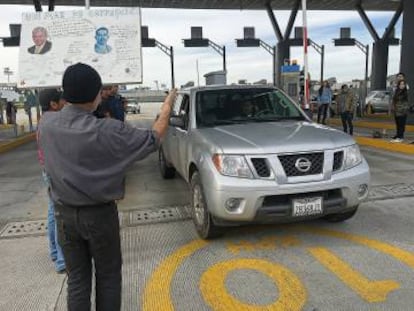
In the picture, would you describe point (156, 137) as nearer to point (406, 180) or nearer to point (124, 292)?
point (124, 292)

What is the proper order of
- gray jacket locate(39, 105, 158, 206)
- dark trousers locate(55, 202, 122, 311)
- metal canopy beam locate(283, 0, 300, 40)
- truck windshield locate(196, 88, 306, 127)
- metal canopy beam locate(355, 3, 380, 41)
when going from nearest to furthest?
gray jacket locate(39, 105, 158, 206)
dark trousers locate(55, 202, 122, 311)
truck windshield locate(196, 88, 306, 127)
metal canopy beam locate(283, 0, 300, 40)
metal canopy beam locate(355, 3, 380, 41)

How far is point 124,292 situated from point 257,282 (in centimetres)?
115

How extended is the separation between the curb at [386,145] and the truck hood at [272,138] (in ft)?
19.8

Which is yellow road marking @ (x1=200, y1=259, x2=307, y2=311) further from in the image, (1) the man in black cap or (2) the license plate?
(1) the man in black cap

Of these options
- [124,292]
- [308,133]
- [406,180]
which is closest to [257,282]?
[124,292]

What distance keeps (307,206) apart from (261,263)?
2.34ft

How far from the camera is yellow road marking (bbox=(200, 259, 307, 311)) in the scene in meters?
3.35

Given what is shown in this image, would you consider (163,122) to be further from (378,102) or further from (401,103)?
(378,102)

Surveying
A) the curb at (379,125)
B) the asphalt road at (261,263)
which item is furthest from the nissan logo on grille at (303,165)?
the curb at (379,125)

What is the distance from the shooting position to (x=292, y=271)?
12.9ft

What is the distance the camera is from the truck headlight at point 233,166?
418cm

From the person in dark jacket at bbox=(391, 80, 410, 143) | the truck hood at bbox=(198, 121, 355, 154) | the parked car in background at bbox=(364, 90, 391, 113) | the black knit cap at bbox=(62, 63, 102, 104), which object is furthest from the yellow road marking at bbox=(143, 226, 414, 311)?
the parked car in background at bbox=(364, 90, 391, 113)

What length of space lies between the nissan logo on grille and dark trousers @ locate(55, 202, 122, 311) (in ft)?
7.08

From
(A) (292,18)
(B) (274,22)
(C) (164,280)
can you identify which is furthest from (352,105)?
(B) (274,22)
